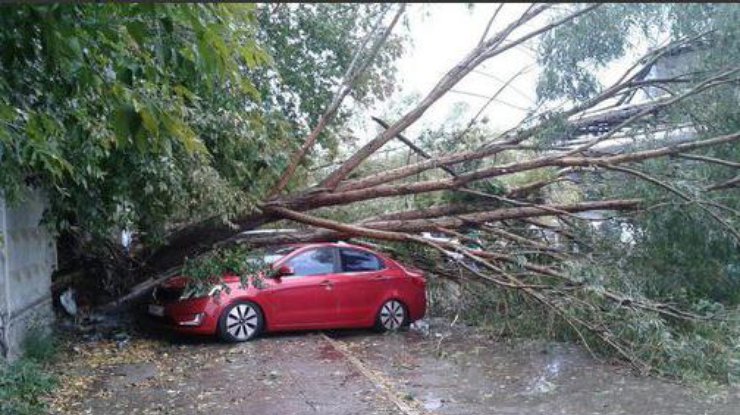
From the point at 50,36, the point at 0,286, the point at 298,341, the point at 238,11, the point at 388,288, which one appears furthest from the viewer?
the point at 388,288

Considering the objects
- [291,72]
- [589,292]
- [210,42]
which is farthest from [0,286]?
[589,292]

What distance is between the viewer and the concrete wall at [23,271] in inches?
328

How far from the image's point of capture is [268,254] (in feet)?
38.7

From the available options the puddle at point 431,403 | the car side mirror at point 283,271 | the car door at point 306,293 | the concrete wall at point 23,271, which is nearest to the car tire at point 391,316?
the car door at point 306,293

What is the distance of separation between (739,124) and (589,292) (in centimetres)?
284

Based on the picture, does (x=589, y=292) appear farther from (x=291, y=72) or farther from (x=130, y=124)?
(x=130, y=124)

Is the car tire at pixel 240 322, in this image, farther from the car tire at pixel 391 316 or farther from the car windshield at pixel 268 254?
the car tire at pixel 391 316

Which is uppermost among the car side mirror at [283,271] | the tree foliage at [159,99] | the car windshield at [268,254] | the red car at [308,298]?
the tree foliage at [159,99]

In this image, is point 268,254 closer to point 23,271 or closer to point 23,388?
point 23,271

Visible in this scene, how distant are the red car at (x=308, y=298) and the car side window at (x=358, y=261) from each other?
2 centimetres

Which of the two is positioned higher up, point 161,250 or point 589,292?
point 161,250

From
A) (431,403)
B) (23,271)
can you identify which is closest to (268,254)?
(23,271)

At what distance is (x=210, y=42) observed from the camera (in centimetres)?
341

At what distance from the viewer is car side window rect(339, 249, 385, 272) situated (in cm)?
1209
